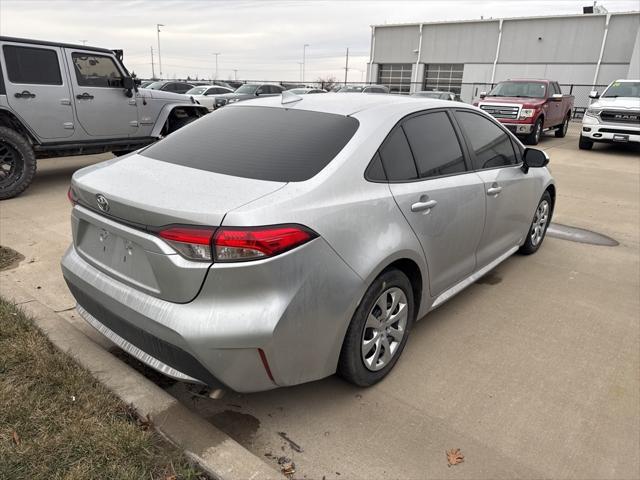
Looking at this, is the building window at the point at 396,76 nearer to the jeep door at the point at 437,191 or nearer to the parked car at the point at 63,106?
the parked car at the point at 63,106

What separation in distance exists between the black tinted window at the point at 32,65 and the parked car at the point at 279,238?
4.78 meters

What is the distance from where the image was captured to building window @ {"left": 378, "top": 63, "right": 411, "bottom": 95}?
4469 centimetres

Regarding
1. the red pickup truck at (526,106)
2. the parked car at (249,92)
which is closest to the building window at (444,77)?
the parked car at (249,92)

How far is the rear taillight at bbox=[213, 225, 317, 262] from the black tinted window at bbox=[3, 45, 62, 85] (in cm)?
613

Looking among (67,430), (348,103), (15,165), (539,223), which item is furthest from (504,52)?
(67,430)

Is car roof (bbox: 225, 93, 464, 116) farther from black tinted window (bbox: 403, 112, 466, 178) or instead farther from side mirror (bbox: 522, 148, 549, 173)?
side mirror (bbox: 522, 148, 549, 173)

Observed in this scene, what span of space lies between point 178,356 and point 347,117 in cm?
162

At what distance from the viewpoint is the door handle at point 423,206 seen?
9.37 ft

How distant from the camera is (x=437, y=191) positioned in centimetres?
309

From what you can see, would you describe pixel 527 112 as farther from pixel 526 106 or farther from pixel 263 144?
pixel 263 144

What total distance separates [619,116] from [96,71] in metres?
12.2

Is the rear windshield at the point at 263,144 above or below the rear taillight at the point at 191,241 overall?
above

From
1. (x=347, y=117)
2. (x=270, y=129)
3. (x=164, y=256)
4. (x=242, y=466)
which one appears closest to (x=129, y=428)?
(x=242, y=466)

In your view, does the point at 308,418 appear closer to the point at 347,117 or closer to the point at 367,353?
the point at 367,353
